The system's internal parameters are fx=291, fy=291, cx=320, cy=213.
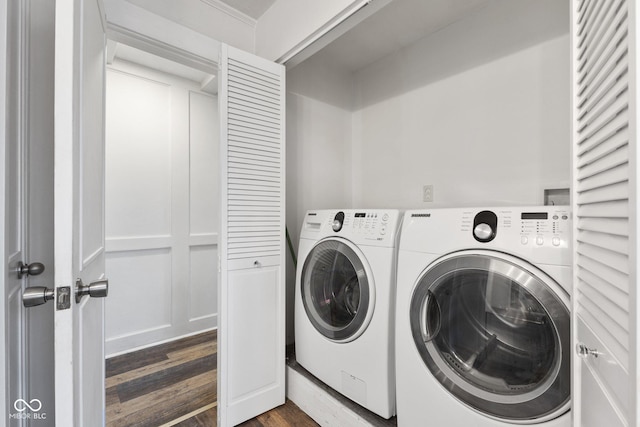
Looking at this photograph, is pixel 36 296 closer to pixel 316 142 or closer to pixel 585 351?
pixel 585 351

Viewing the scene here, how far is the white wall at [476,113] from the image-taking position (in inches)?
58.1

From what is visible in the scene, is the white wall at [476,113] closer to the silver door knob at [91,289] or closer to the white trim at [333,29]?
the white trim at [333,29]

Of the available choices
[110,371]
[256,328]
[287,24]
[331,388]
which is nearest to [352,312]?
[331,388]

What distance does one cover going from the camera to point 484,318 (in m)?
1.06

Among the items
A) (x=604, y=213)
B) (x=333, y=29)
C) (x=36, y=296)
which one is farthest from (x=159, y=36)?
(x=604, y=213)

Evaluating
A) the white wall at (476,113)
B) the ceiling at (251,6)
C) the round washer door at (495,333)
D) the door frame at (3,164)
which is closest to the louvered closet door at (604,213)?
the round washer door at (495,333)

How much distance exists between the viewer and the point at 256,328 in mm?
1600

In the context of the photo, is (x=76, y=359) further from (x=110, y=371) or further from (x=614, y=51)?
(x=110, y=371)

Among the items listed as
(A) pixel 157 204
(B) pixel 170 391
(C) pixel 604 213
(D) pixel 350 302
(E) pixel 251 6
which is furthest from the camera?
(A) pixel 157 204

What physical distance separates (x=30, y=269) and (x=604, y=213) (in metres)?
1.44

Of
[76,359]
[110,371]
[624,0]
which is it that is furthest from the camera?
[110,371]

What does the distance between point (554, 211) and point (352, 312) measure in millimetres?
972

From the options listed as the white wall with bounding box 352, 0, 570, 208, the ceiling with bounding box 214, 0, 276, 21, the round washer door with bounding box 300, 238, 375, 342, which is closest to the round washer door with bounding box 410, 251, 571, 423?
the round washer door with bounding box 300, 238, 375, 342

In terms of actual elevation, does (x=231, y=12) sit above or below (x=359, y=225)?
above
